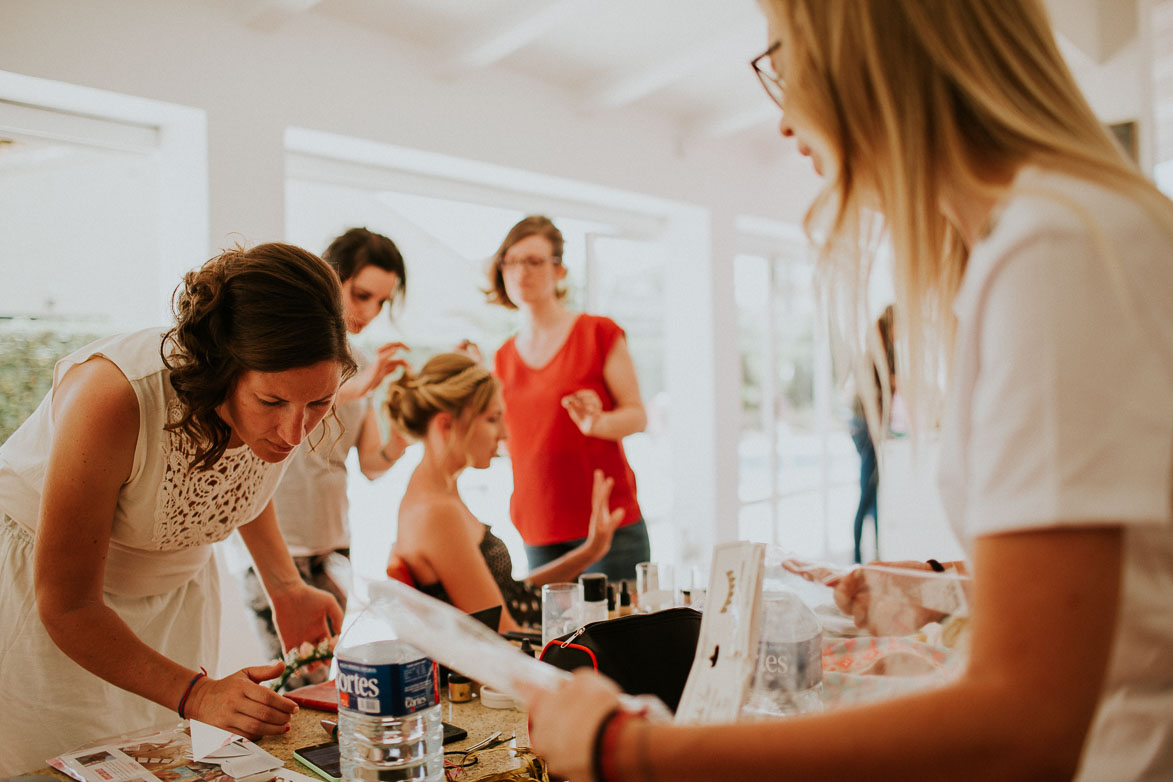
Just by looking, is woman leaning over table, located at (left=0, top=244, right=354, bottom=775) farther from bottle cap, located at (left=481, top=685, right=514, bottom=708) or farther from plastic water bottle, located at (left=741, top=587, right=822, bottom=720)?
plastic water bottle, located at (left=741, top=587, right=822, bottom=720)

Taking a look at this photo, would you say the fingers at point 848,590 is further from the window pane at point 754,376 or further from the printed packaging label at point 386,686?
the window pane at point 754,376

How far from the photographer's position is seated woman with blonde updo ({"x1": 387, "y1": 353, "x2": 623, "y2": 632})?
1.99 metres

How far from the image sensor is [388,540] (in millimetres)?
3676

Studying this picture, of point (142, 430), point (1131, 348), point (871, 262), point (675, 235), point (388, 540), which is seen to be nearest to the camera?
point (1131, 348)

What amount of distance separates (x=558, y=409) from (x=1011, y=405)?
2539mm

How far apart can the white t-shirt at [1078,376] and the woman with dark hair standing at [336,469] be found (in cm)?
204

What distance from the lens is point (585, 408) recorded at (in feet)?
9.47

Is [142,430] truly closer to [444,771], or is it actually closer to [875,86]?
[444,771]

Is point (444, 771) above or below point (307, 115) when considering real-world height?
below

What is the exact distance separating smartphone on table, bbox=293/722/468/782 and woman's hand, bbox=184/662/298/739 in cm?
6

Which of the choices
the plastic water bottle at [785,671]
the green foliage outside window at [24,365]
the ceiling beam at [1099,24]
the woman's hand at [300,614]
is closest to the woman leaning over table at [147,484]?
the woman's hand at [300,614]

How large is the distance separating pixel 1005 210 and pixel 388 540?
3.42m

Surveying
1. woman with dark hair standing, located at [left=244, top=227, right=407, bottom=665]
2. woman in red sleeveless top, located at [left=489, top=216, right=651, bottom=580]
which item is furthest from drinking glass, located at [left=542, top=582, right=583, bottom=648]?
woman in red sleeveless top, located at [left=489, top=216, right=651, bottom=580]

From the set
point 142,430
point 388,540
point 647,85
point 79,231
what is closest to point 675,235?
point 647,85
